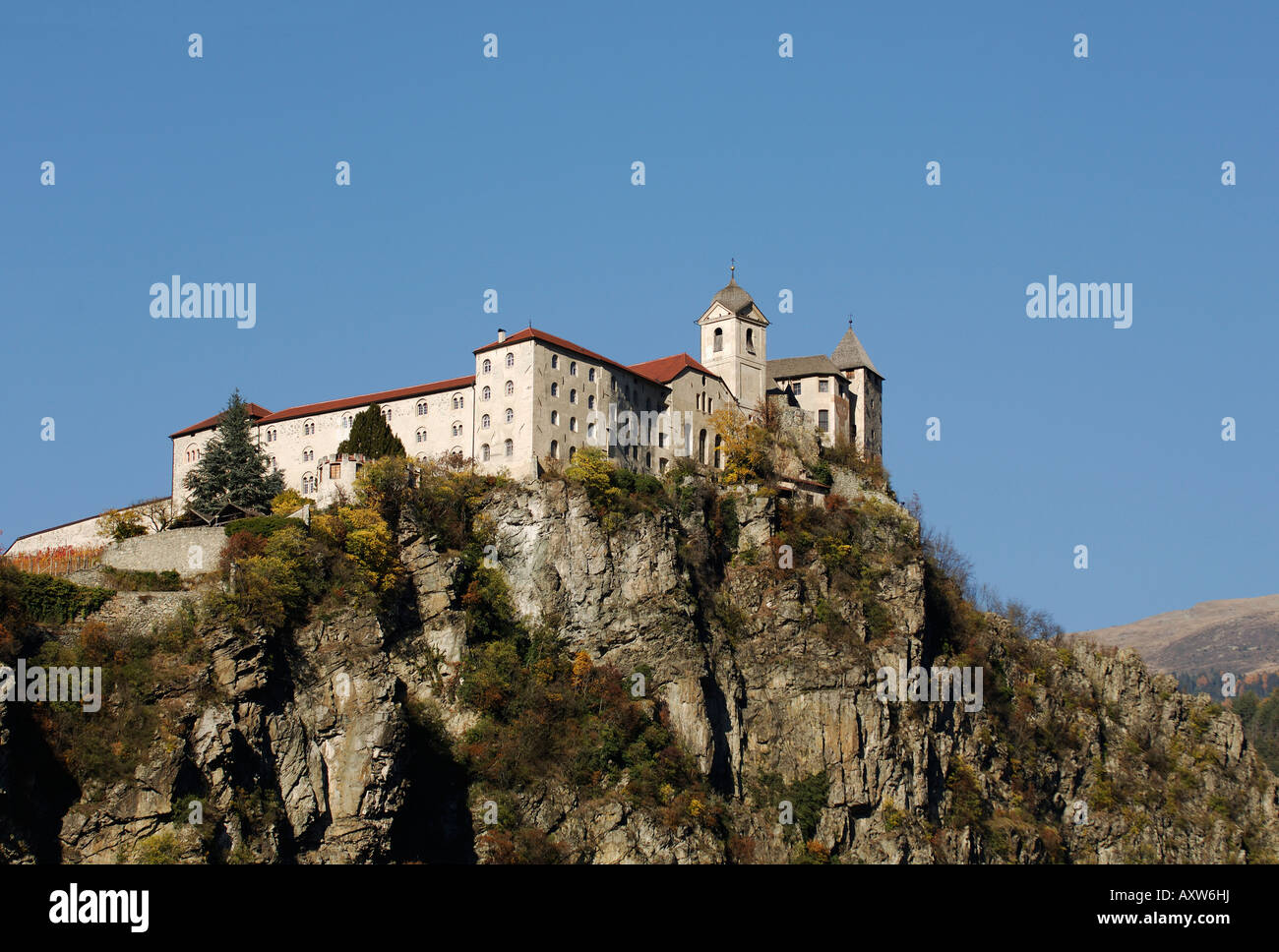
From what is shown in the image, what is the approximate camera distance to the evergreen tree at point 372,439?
9062cm

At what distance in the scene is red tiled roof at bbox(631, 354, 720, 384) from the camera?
99.1 metres

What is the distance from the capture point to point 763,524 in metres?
91.2

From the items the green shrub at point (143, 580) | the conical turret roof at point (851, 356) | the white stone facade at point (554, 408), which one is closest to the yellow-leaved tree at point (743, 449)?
the white stone facade at point (554, 408)

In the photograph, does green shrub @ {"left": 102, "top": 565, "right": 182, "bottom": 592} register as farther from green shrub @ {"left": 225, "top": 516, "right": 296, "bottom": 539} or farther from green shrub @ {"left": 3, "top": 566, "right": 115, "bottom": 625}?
green shrub @ {"left": 225, "top": 516, "right": 296, "bottom": 539}

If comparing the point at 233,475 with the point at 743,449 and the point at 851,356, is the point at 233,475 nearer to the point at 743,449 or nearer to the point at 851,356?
the point at 743,449

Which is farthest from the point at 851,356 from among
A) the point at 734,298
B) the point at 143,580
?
the point at 143,580

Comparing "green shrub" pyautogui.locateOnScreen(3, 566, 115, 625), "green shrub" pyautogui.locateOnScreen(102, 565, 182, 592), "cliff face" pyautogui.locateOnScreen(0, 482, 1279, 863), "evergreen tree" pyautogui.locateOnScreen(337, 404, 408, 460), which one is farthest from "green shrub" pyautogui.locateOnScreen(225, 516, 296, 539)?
"evergreen tree" pyautogui.locateOnScreen(337, 404, 408, 460)

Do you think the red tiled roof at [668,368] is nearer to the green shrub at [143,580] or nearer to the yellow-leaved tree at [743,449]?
the yellow-leaved tree at [743,449]

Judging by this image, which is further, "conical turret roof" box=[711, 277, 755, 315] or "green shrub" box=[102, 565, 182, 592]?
"conical turret roof" box=[711, 277, 755, 315]

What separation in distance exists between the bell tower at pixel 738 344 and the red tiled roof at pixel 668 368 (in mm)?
1388

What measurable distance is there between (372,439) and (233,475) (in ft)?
26.5

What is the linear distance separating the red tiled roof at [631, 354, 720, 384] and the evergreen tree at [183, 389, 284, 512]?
23.3 metres
